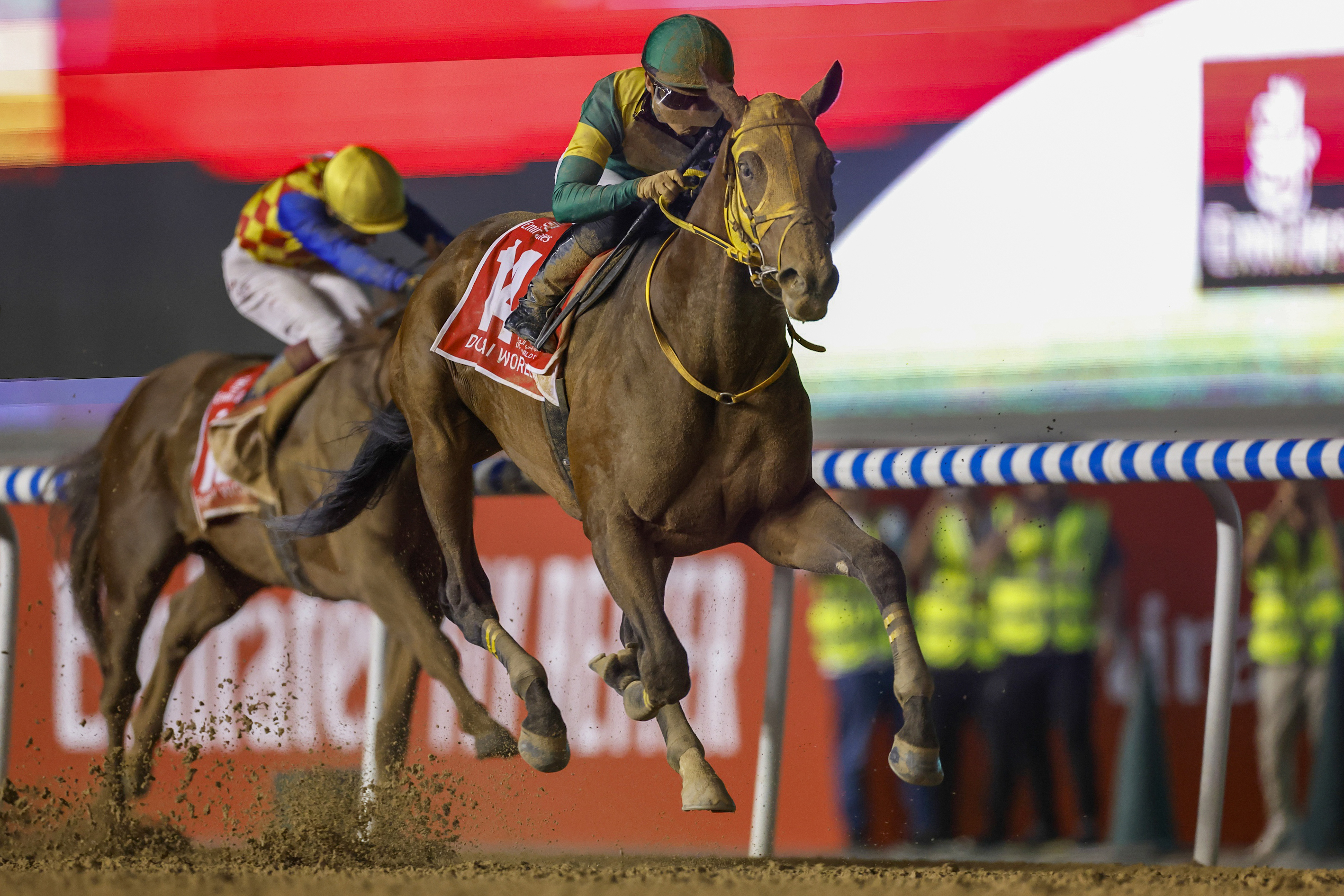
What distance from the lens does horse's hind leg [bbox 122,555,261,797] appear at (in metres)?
5.11

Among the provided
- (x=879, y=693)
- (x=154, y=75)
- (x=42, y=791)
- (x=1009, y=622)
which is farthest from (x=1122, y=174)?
(x=42, y=791)

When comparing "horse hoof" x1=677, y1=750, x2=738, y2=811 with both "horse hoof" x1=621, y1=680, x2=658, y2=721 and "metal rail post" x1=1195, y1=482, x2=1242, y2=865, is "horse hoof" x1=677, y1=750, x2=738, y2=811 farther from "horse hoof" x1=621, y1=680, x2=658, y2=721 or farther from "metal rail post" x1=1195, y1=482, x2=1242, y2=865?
"metal rail post" x1=1195, y1=482, x2=1242, y2=865

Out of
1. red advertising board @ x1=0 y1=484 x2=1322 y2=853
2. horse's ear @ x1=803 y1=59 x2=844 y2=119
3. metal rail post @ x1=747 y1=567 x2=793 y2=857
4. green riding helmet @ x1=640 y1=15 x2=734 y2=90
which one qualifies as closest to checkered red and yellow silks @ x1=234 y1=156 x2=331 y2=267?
red advertising board @ x1=0 y1=484 x2=1322 y2=853

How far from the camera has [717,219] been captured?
281 centimetres

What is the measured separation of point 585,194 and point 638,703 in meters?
1.12

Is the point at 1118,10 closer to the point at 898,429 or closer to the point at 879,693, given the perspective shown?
the point at 898,429

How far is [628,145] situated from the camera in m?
3.27

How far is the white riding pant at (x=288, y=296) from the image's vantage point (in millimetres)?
5250

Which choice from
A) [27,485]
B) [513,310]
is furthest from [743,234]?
[27,485]

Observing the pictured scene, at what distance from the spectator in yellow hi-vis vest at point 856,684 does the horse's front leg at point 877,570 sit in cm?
168

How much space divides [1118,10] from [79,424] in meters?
4.47

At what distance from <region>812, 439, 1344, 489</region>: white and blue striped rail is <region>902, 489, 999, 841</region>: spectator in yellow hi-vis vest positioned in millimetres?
765

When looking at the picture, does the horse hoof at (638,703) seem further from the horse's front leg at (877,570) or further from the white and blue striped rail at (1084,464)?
the white and blue striped rail at (1084,464)

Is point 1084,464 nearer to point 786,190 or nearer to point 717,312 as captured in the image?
point 717,312
